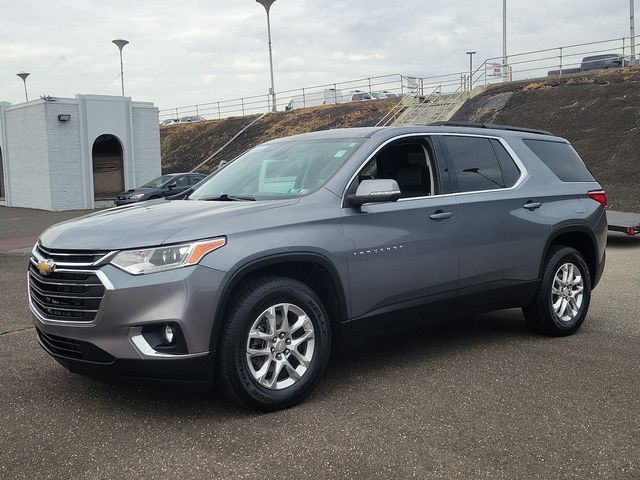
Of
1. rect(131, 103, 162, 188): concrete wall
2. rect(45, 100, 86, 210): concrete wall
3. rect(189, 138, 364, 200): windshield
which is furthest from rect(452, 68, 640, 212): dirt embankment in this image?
rect(45, 100, 86, 210): concrete wall

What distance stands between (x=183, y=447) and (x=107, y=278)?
1.01 metres

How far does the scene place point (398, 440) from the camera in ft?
11.8

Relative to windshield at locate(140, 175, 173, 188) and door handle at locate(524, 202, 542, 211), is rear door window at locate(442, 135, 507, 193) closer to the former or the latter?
door handle at locate(524, 202, 542, 211)

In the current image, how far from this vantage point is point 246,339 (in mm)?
3857

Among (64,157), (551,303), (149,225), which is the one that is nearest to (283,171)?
(149,225)

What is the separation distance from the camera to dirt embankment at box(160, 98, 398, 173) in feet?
113

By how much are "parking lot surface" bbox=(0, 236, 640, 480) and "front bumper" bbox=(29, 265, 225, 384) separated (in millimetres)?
376

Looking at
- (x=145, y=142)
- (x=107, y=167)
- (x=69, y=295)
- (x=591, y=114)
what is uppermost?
(x=591, y=114)

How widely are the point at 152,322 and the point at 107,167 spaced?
951 inches

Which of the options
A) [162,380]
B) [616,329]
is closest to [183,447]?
[162,380]

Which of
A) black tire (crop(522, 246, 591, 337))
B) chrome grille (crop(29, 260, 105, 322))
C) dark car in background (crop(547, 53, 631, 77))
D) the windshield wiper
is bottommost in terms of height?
black tire (crop(522, 246, 591, 337))

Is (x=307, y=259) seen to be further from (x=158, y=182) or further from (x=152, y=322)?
(x=158, y=182)

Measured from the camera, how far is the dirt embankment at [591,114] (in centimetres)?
1856

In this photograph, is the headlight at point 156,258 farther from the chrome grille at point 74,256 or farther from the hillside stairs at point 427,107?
the hillside stairs at point 427,107
